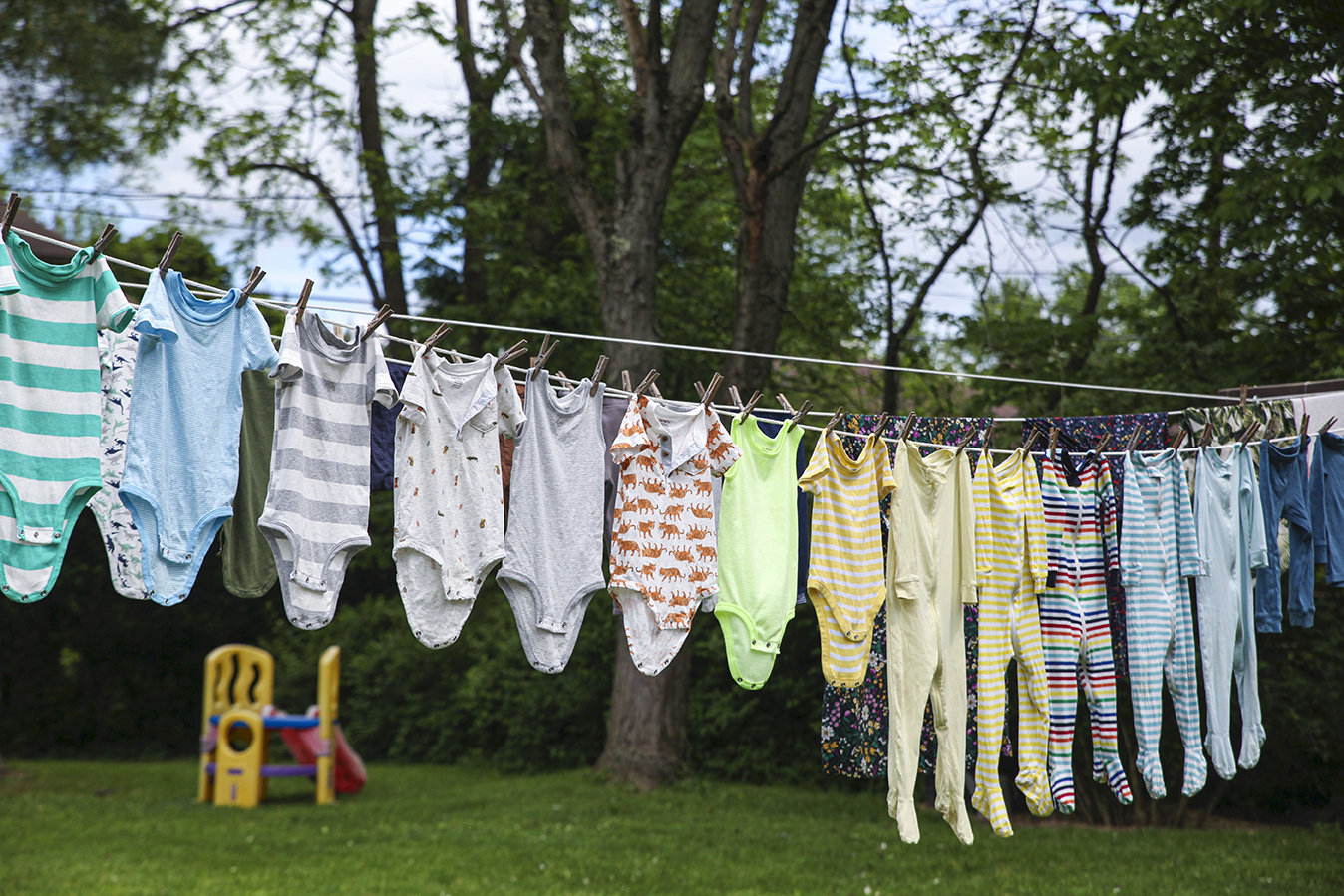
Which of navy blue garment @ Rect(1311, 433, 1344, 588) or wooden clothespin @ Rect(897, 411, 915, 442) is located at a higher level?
A: wooden clothespin @ Rect(897, 411, 915, 442)

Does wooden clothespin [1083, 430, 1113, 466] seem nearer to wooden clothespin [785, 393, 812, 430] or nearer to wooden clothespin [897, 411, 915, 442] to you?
wooden clothespin [897, 411, 915, 442]

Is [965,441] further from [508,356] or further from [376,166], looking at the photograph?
[376,166]

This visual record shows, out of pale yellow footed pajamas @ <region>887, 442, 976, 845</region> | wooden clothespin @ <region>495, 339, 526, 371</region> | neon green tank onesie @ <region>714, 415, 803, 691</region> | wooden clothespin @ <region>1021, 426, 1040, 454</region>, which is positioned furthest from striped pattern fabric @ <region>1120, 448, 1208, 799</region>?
wooden clothespin @ <region>495, 339, 526, 371</region>

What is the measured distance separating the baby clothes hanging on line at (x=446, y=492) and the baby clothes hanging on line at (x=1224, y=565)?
9.44 ft

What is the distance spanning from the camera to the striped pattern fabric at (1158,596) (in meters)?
4.22

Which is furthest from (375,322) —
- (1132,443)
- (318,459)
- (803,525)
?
(1132,443)

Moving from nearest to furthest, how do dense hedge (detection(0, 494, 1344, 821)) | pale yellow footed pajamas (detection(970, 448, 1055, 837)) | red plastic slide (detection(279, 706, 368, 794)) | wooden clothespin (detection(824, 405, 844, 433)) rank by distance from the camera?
wooden clothespin (detection(824, 405, 844, 433)) < pale yellow footed pajamas (detection(970, 448, 1055, 837)) < red plastic slide (detection(279, 706, 368, 794)) < dense hedge (detection(0, 494, 1344, 821))

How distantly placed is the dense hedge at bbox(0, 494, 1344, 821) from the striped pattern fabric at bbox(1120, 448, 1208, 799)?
5.26 metres

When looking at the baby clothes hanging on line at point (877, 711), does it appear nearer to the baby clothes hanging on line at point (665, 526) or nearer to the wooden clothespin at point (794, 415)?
the wooden clothespin at point (794, 415)

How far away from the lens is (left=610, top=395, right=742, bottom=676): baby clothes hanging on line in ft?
12.4

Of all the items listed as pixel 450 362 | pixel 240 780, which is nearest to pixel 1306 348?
pixel 450 362

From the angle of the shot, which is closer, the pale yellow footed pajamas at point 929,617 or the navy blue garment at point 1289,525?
the pale yellow footed pajamas at point 929,617

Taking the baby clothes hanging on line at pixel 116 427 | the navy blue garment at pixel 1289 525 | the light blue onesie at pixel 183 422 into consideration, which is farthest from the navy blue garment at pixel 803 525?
the baby clothes hanging on line at pixel 116 427

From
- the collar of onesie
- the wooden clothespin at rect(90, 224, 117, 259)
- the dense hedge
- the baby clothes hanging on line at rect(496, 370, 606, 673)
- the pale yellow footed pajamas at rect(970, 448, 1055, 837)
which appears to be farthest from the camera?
the dense hedge
